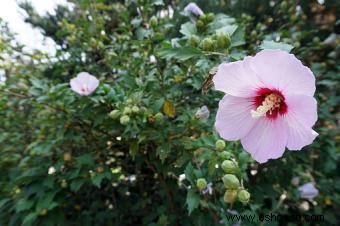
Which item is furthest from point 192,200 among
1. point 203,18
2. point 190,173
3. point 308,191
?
point 308,191

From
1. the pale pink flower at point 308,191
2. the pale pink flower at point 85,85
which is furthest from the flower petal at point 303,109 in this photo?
the pale pink flower at point 308,191

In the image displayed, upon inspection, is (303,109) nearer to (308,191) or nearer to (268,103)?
(268,103)


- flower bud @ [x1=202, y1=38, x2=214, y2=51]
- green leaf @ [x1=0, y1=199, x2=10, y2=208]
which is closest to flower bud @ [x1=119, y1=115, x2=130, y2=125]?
flower bud @ [x1=202, y1=38, x2=214, y2=51]

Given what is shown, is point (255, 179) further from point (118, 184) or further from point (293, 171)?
point (118, 184)

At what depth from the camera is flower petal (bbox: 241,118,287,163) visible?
72cm

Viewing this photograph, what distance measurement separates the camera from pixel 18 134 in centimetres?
186

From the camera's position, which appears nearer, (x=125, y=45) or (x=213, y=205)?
(x=213, y=205)

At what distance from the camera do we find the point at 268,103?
0.70 metres

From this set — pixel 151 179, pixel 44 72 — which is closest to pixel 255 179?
pixel 151 179

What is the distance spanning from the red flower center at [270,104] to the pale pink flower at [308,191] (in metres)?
1.41

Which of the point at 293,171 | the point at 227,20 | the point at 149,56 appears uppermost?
the point at 227,20

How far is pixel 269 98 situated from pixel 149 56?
0.94m

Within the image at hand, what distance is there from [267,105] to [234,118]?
74mm

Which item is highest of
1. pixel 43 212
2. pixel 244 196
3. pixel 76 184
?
pixel 244 196
